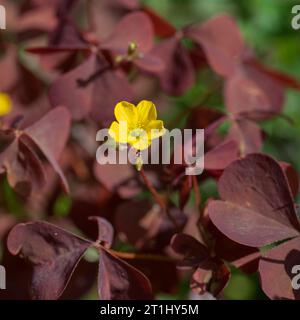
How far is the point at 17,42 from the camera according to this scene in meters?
1.52

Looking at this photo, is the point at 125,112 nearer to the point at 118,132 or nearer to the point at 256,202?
the point at 118,132

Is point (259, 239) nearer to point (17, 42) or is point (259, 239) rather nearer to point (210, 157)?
point (210, 157)

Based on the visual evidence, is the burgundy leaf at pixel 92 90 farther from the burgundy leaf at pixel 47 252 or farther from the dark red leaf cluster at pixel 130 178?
the burgundy leaf at pixel 47 252

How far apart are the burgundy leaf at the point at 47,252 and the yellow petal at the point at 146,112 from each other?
196mm

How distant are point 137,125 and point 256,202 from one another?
223mm

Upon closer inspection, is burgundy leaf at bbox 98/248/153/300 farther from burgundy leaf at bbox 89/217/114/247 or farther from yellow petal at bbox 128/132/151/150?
yellow petal at bbox 128/132/151/150

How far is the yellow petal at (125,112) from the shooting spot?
0.96 m

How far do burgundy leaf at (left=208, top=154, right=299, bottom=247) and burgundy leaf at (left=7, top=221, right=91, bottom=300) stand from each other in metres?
0.21

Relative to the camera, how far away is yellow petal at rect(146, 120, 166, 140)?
946 millimetres

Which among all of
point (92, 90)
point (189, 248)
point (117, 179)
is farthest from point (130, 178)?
point (189, 248)

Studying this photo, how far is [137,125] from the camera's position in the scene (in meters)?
0.96

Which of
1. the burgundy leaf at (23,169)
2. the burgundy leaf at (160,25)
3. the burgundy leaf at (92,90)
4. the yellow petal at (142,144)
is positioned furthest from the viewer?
the burgundy leaf at (160,25)

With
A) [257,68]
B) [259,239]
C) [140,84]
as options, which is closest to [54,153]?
[259,239]

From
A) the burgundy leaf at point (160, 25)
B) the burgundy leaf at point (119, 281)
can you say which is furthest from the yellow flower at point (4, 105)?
the burgundy leaf at point (119, 281)
